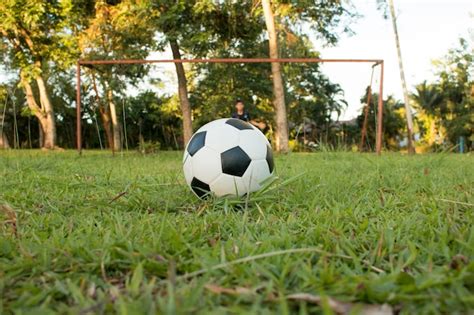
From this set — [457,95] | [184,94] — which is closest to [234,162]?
[184,94]

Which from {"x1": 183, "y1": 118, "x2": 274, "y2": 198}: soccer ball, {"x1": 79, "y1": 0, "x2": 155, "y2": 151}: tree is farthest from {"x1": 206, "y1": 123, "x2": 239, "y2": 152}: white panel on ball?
{"x1": 79, "y1": 0, "x2": 155, "y2": 151}: tree

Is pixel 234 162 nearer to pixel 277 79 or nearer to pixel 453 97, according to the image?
pixel 277 79

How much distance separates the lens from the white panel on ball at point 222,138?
7.61 feet

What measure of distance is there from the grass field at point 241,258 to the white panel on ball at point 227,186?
12 centimetres

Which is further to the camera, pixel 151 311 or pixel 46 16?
pixel 46 16

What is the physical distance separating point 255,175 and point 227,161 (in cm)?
18

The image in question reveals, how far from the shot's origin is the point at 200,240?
4.62ft

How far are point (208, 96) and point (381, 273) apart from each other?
19.3 metres

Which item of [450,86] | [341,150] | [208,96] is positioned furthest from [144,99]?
[450,86]

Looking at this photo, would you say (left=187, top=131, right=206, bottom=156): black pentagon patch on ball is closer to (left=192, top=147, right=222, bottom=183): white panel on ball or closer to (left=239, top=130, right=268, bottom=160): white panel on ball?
(left=192, top=147, right=222, bottom=183): white panel on ball

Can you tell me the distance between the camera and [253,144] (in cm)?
237

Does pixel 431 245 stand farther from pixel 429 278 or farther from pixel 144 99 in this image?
pixel 144 99

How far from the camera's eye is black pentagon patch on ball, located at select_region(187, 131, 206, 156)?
239 centimetres

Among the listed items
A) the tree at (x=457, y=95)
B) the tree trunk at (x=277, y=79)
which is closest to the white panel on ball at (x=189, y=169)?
the tree trunk at (x=277, y=79)
